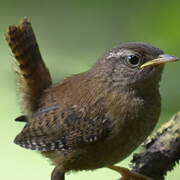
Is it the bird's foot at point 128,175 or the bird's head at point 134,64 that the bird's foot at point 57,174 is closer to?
the bird's foot at point 128,175

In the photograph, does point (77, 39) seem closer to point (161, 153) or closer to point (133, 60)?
point (133, 60)

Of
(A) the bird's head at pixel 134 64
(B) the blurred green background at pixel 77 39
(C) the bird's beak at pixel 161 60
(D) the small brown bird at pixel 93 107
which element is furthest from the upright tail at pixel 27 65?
(C) the bird's beak at pixel 161 60

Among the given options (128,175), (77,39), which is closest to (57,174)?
(128,175)

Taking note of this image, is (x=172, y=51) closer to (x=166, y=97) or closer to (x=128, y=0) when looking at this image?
(x=166, y=97)

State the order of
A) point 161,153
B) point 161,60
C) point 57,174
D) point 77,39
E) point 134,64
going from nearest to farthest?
point 161,153, point 161,60, point 134,64, point 57,174, point 77,39

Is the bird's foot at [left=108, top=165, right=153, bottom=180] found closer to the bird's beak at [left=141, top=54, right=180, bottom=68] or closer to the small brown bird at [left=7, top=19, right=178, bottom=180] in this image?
the small brown bird at [left=7, top=19, right=178, bottom=180]

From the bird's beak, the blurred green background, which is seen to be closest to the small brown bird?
the bird's beak

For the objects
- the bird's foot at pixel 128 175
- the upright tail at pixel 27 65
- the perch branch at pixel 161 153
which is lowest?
the bird's foot at pixel 128 175
